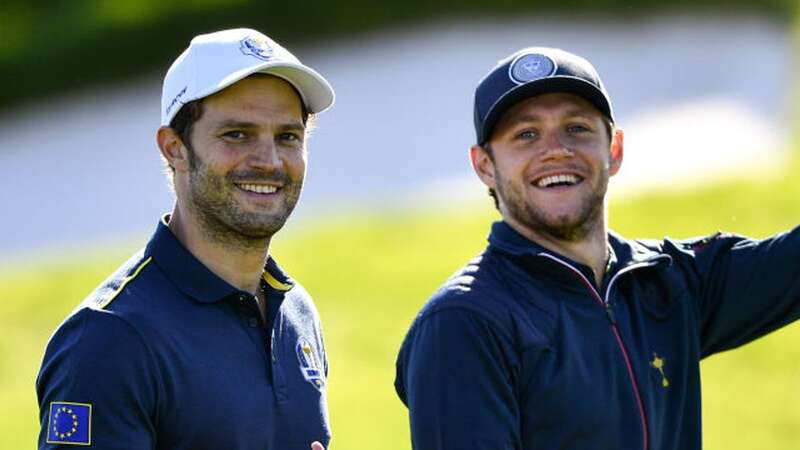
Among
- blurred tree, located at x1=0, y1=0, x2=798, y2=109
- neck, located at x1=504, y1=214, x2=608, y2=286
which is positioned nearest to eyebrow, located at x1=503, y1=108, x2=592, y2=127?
neck, located at x1=504, y1=214, x2=608, y2=286

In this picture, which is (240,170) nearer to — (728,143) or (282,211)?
(282,211)

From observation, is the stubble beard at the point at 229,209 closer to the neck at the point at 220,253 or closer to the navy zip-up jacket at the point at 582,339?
the neck at the point at 220,253

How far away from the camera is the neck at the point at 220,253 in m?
3.96

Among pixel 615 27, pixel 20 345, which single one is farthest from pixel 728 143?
pixel 20 345

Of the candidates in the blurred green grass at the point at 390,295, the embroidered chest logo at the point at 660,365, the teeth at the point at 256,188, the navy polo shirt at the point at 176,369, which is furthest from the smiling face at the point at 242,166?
the blurred green grass at the point at 390,295

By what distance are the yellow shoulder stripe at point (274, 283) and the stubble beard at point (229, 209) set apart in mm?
153

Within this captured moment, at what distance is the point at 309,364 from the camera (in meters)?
4.07

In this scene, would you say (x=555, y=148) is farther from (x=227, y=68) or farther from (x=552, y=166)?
(x=227, y=68)

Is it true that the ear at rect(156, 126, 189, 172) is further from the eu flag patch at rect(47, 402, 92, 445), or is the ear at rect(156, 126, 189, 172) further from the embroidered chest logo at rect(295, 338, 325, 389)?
the eu flag patch at rect(47, 402, 92, 445)

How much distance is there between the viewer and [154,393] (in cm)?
363

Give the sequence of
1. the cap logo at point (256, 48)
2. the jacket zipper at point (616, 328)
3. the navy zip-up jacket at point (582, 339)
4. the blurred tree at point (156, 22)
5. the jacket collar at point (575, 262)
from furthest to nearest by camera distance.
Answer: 1. the blurred tree at point (156, 22)
2. the cap logo at point (256, 48)
3. the jacket collar at point (575, 262)
4. the jacket zipper at point (616, 328)
5. the navy zip-up jacket at point (582, 339)

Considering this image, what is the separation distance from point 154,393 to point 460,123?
11564 millimetres

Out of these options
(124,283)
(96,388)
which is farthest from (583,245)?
(96,388)

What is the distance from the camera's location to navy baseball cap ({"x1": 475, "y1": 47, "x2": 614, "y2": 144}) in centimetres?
393
